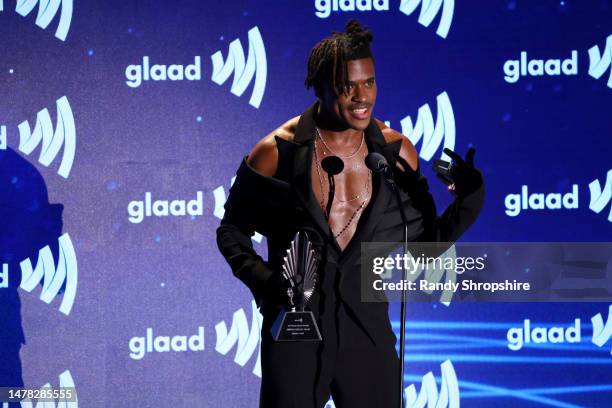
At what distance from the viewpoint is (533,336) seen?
16.2ft

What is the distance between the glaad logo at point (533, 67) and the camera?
4.91 m

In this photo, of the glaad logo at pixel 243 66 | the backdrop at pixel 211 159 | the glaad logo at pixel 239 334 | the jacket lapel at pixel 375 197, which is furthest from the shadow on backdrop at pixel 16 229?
the jacket lapel at pixel 375 197

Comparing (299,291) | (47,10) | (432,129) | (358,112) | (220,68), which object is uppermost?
(47,10)

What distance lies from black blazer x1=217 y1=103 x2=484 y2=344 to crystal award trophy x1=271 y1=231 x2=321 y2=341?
115mm

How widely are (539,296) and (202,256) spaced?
179cm

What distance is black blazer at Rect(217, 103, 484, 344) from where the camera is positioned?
323 centimetres

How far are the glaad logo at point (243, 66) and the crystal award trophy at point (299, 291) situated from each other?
76.0 inches

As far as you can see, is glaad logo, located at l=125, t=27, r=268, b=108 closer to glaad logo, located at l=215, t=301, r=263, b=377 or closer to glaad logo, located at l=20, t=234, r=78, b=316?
glaad logo, located at l=20, t=234, r=78, b=316

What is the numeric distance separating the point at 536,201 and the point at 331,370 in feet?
6.97

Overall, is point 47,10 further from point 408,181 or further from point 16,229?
point 408,181

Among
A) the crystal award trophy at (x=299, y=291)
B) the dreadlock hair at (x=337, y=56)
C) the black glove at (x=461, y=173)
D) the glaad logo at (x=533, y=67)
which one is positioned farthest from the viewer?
the glaad logo at (x=533, y=67)

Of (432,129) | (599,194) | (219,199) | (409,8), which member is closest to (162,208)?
(219,199)

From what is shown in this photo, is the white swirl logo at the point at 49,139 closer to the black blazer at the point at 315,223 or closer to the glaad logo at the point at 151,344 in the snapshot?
the glaad logo at the point at 151,344

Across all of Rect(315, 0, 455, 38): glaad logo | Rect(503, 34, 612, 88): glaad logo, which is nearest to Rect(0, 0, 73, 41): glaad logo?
Rect(315, 0, 455, 38): glaad logo
